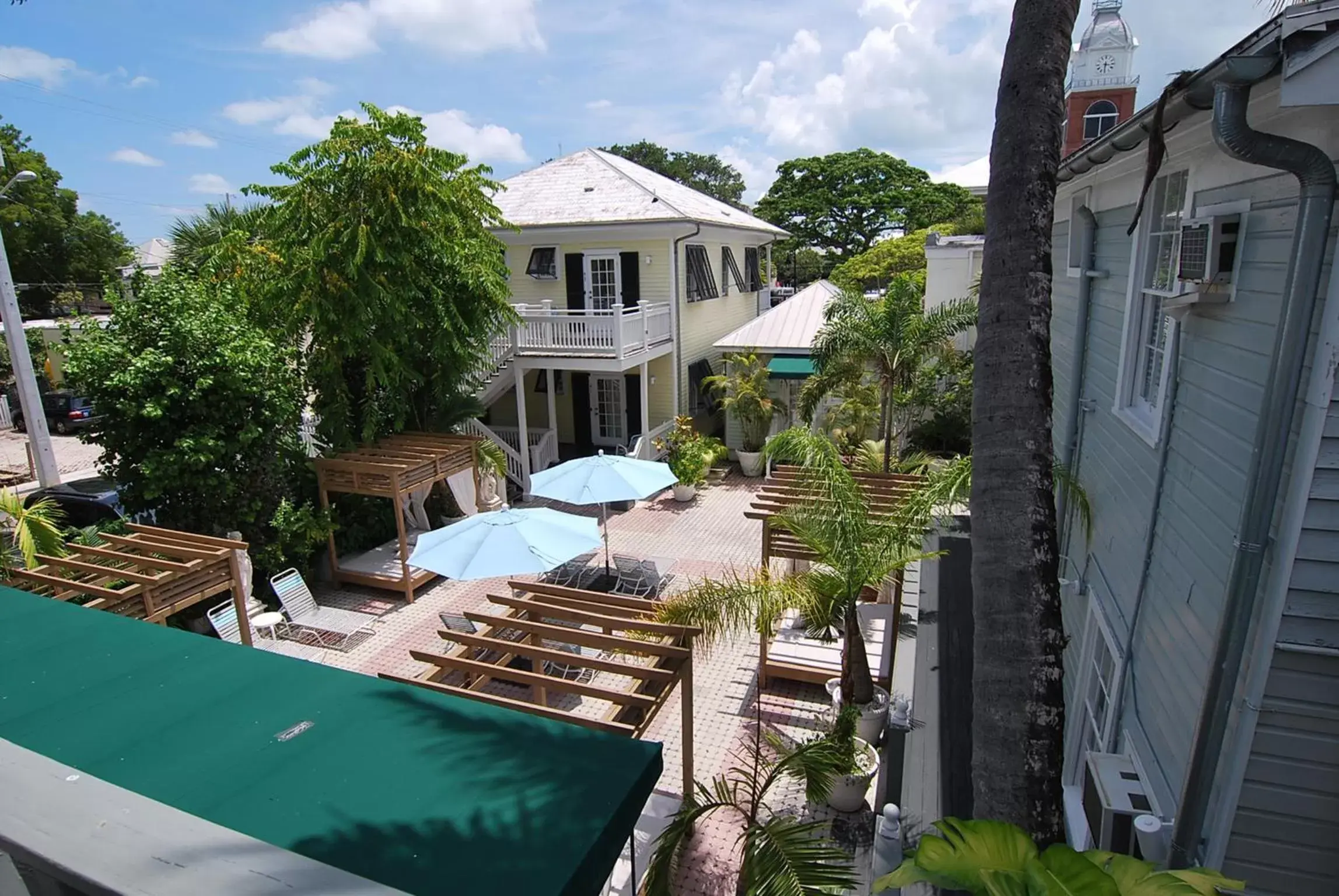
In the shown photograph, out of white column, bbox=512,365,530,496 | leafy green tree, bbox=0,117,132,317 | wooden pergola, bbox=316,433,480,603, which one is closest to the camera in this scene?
wooden pergola, bbox=316,433,480,603

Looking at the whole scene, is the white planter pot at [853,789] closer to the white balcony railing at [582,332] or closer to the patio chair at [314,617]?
the patio chair at [314,617]

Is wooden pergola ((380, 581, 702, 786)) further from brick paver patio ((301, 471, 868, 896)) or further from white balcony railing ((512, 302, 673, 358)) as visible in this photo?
white balcony railing ((512, 302, 673, 358))

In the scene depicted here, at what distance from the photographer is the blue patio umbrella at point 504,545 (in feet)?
30.1

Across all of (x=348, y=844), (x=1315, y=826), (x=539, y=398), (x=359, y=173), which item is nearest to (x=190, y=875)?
(x=348, y=844)

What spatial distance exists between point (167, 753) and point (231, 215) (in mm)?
21639

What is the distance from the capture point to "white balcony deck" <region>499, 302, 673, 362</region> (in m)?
16.1

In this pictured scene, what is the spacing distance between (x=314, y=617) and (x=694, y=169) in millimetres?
59521

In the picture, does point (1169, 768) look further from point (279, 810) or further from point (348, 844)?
point (279, 810)

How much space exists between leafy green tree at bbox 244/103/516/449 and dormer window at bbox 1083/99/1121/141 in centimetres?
1184

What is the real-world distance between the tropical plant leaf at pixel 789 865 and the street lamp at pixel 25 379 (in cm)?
1441

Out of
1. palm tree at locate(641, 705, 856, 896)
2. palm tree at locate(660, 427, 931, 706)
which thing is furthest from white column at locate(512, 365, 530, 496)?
palm tree at locate(641, 705, 856, 896)

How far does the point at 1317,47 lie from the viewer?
235 centimetres

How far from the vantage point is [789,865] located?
4.77 m

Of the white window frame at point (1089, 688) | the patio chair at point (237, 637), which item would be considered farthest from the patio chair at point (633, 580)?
the white window frame at point (1089, 688)
